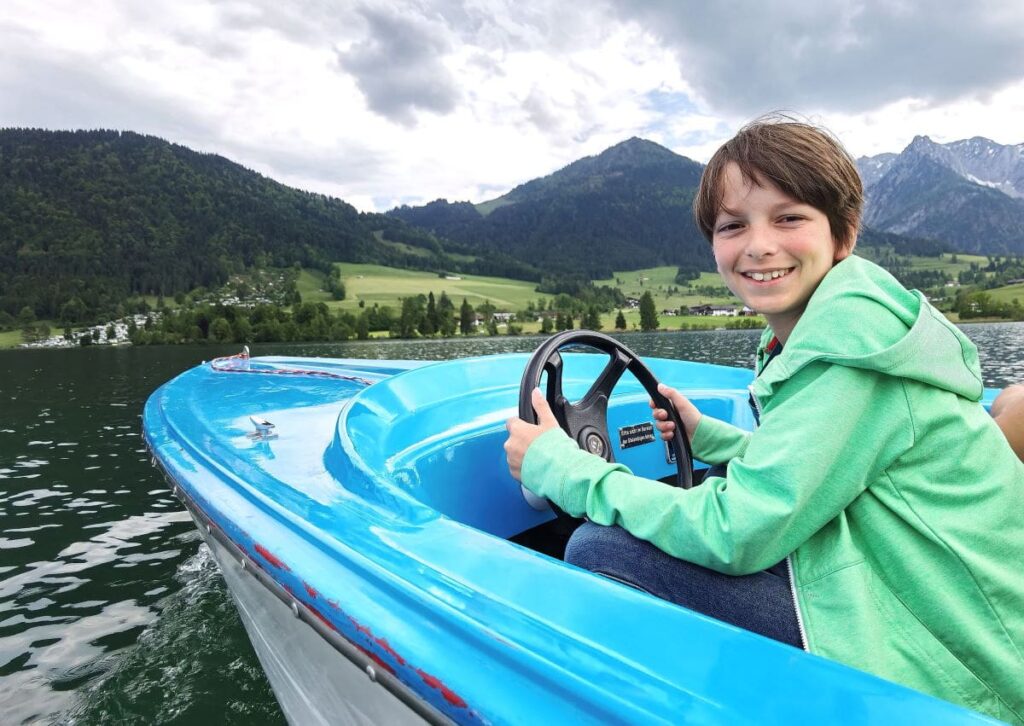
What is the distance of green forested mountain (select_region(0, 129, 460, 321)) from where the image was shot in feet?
355

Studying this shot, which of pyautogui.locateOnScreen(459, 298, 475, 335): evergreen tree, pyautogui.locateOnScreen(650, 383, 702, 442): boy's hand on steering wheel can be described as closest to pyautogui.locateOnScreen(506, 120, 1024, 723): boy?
pyautogui.locateOnScreen(650, 383, 702, 442): boy's hand on steering wheel

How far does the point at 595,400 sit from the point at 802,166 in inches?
53.7

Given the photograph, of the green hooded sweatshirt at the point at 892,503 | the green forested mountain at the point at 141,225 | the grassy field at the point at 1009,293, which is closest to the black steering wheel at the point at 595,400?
the green hooded sweatshirt at the point at 892,503

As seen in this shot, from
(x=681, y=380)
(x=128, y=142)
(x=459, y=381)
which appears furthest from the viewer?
(x=128, y=142)

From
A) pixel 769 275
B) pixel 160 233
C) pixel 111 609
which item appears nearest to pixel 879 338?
pixel 769 275

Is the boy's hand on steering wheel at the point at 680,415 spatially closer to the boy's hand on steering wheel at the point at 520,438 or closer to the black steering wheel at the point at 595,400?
the black steering wheel at the point at 595,400

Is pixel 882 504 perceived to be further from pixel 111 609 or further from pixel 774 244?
pixel 111 609

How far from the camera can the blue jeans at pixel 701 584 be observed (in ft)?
4.14

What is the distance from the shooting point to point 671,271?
16025 cm

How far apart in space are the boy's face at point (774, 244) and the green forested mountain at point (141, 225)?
360 ft

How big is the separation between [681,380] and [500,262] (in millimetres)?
161620

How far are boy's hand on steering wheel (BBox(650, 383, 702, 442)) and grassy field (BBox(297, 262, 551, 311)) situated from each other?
303ft

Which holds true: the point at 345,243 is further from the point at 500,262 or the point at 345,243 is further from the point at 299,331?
the point at 299,331

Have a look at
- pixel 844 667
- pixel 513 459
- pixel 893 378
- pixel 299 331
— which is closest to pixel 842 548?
pixel 844 667
